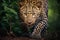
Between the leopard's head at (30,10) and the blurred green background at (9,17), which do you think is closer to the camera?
the leopard's head at (30,10)

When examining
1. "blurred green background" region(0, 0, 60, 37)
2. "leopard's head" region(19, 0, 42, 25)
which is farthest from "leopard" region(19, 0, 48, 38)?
"blurred green background" region(0, 0, 60, 37)

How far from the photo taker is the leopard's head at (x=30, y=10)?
4.43 m

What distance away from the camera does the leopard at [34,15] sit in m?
4.45

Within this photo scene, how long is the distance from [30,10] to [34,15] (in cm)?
10

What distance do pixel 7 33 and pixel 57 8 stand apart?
6.20 ft

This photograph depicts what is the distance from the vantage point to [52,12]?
6059mm

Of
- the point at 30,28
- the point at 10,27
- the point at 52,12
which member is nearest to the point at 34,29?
the point at 30,28

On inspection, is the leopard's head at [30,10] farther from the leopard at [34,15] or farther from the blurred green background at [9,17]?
the blurred green background at [9,17]

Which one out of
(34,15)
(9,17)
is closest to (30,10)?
(34,15)

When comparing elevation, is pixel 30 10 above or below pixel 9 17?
above

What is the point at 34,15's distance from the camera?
14.7 feet

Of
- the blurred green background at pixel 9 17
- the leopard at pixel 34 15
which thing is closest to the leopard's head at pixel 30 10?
the leopard at pixel 34 15

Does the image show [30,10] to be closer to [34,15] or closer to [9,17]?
[34,15]

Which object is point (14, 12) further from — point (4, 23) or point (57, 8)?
point (57, 8)
